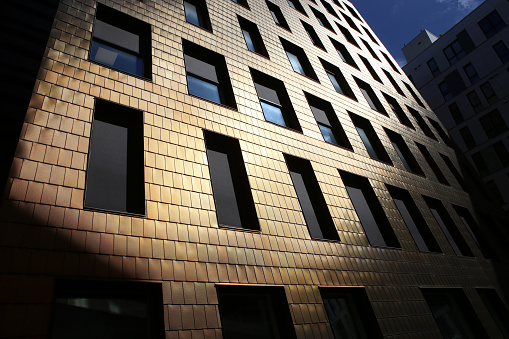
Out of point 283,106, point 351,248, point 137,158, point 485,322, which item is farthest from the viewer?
point 283,106

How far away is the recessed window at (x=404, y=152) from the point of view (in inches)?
616

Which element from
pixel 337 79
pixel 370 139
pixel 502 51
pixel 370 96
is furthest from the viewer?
pixel 502 51

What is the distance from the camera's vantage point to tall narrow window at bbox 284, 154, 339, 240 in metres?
8.72

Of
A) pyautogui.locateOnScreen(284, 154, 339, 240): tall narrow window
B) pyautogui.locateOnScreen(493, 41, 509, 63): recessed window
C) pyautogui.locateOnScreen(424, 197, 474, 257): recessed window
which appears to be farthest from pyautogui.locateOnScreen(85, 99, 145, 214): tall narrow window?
pyautogui.locateOnScreen(493, 41, 509, 63): recessed window

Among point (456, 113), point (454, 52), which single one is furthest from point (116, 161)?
point (454, 52)

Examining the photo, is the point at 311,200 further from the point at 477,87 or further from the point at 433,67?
the point at 433,67

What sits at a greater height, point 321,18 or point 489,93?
point 489,93

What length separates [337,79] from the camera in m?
16.7

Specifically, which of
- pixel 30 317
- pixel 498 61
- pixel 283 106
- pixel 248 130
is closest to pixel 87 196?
pixel 30 317

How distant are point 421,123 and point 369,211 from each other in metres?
13.9

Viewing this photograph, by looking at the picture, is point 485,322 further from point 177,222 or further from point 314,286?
point 177,222

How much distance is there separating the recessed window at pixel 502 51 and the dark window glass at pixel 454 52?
3564 mm

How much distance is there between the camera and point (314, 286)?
691cm

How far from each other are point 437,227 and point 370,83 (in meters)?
10.0
